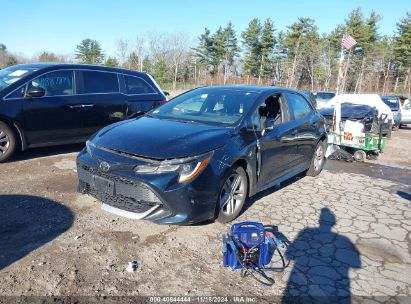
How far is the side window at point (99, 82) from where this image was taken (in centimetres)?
728

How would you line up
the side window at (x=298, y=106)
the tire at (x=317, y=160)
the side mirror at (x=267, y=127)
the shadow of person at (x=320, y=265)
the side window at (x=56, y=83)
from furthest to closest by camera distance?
1. the tire at (x=317, y=160)
2. the side window at (x=56, y=83)
3. the side window at (x=298, y=106)
4. the side mirror at (x=267, y=127)
5. the shadow of person at (x=320, y=265)

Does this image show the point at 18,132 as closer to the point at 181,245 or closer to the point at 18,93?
the point at 18,93

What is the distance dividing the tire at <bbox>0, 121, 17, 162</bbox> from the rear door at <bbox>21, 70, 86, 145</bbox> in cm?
23

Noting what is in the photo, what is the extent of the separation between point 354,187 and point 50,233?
16.3 ft

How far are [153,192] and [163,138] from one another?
0.70 metres

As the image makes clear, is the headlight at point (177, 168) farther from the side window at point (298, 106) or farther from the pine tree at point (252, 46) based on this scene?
the pine tree at point (252, 46)

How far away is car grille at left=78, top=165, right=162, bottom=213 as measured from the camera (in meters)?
3.75

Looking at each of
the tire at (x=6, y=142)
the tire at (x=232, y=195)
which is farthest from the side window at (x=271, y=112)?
the tire at (x=6, y=142)

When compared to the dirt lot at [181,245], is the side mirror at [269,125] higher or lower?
higher

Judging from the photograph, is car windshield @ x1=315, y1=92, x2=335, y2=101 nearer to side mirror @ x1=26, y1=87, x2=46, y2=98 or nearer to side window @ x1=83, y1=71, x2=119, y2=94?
side window @ x1=83, y1=71, x2=119, y2=94

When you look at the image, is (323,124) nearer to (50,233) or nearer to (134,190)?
(134,190)

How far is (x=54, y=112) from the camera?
6668 millimetres

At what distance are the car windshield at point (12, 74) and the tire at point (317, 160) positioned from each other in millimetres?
5304

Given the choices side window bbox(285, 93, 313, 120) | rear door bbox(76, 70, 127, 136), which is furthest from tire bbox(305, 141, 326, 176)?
rear door bbox(76, 70, 127, 136)
